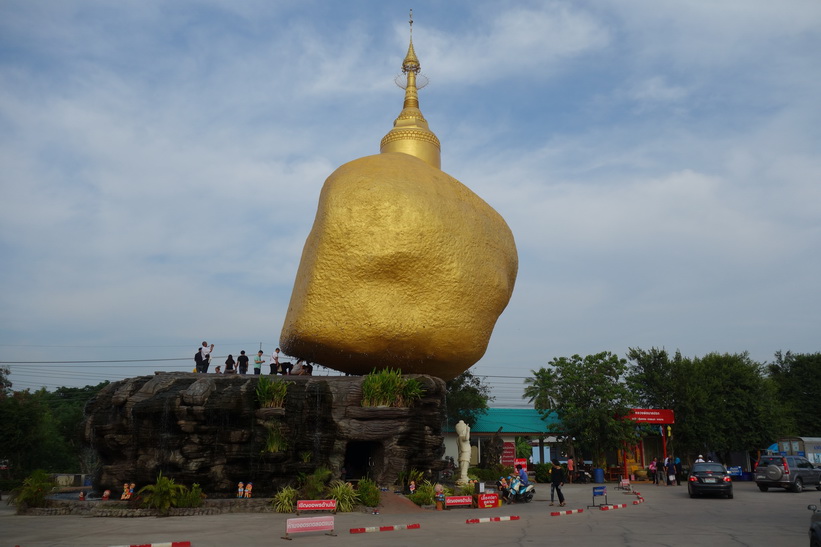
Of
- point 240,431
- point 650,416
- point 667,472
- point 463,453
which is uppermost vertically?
point 650,416

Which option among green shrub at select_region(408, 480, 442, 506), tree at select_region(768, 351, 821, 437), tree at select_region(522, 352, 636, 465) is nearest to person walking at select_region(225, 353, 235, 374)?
green shrub at select_region(408, 480, 442, 506)

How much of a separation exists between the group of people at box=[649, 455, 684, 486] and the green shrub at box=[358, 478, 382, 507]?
18.5 m

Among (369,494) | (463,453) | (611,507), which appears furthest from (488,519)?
(463,453)

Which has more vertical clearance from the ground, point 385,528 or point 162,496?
point 162,496

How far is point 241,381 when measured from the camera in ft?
→ 61.5

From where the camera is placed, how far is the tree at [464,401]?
37.9 metres

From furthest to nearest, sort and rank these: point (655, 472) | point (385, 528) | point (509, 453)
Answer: point (509, 453)
point (655, 472)
point (385, 528)

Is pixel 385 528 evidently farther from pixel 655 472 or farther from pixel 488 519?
pixel 655 472

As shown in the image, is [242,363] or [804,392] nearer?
[242,363]

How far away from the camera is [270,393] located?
18.2 meters

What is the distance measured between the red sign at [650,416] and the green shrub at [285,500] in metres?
22.1

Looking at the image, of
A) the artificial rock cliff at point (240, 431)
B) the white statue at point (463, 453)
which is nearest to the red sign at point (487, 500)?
the artificial rock cliff at point (240, 431)

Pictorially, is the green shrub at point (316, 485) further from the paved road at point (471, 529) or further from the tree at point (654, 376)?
the tree at point (654, 376)

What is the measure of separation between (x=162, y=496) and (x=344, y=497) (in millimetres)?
4477
